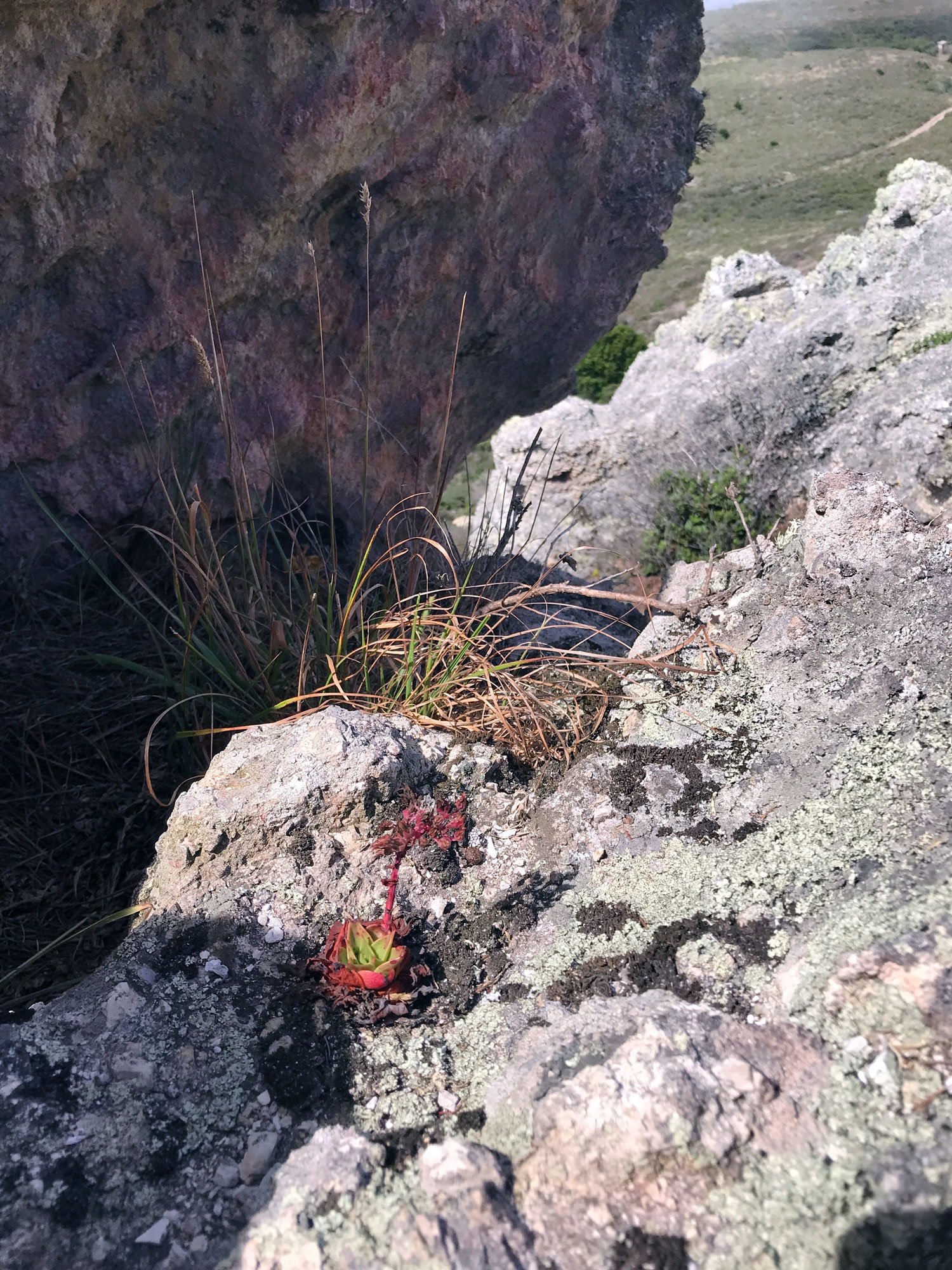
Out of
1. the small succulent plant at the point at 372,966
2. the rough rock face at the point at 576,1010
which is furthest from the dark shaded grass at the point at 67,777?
the small succulent plant at the point at 372,966

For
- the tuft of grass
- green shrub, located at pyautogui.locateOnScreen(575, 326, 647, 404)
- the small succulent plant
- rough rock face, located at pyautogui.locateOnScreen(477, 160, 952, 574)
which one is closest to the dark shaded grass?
the small succulent plant

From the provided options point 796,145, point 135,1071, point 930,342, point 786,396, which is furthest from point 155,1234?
point 796,145

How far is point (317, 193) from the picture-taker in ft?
11.2

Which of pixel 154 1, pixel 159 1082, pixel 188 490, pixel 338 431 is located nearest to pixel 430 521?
pixel 188 490

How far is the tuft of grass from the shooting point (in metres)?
4.64

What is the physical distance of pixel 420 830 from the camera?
214cm

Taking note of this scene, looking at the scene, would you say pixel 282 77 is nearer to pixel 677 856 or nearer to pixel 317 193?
pixel 317 193

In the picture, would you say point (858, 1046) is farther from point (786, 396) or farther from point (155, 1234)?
point (786, 396)

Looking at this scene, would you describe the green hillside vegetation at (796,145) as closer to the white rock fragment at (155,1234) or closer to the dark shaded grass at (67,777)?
the dark shaded grass at (67,777)

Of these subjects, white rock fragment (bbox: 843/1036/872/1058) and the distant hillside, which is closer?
white rock fragment (bbox: 843/1036/872/1058)

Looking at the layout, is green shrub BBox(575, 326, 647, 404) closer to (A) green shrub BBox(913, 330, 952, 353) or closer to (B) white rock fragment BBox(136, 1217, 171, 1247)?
(A) green shrub BBox(913, 330, 952, 353)

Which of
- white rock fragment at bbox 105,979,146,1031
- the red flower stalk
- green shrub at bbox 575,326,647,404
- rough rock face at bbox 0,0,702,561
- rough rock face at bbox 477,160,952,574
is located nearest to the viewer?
white rock fragment at bbox 105,979,146,1031

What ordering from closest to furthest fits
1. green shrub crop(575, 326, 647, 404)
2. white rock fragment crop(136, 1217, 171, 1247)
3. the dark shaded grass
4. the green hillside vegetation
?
white rock fragment crop(136, 1217, 171, 1247)
the dark shaded grass
green shrub crop(575, 326, 647, 404)
the green hillside vegetation

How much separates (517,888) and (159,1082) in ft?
2.50
